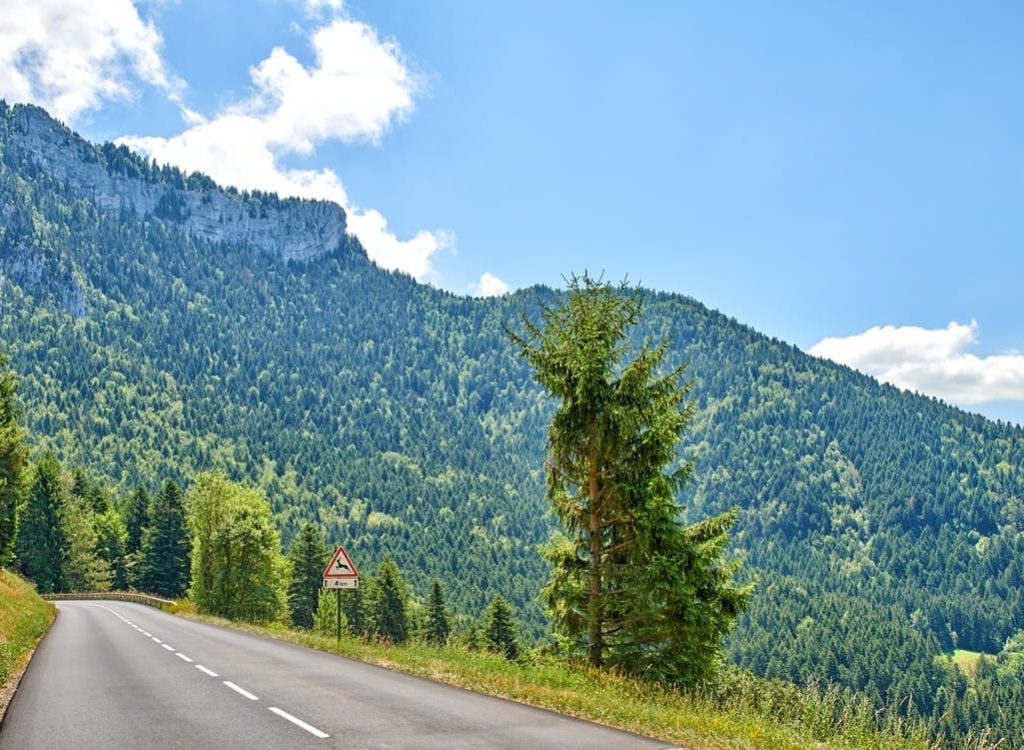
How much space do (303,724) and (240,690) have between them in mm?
4080

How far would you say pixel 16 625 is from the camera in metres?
26.5

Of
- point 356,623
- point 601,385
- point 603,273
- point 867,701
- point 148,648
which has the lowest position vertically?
point 356,623

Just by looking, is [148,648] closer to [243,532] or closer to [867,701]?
[867,701]

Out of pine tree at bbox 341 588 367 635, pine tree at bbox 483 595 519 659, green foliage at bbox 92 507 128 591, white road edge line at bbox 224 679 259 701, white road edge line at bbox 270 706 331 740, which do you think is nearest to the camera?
white road edge line at bbox 270 706 331 740

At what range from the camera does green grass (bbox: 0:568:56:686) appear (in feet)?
61.6

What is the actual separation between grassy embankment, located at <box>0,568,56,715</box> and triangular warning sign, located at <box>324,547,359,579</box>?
7.94 meters

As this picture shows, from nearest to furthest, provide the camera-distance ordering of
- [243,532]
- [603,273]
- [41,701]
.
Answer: [41,701] < [603,273] < [243,532]

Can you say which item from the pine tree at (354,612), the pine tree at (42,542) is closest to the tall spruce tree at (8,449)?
the pine tree at (42,542)

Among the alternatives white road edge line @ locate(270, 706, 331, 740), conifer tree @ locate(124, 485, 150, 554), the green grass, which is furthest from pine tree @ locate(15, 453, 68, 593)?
white road edge line @ locate(270, 706, 331, 740)

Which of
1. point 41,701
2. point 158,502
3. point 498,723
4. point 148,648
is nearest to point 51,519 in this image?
point 158,502

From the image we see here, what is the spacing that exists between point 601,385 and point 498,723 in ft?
37.2

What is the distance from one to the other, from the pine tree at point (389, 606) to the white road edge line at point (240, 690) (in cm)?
7011

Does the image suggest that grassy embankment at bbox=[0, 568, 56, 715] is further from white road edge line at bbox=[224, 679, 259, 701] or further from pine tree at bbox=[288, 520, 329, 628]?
pine tree at bbox=[288, 520, 329, 628]

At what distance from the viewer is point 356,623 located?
84.6 m
